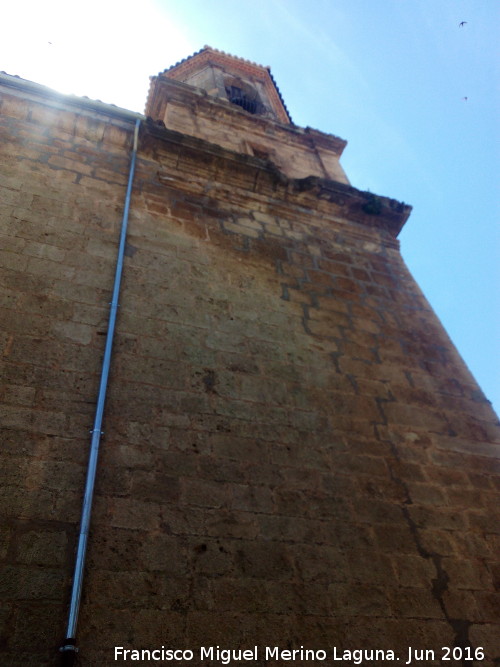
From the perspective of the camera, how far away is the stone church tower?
2350 mm

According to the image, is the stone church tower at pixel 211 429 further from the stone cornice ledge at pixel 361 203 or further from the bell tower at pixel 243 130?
the bell tower at pixel 243 130

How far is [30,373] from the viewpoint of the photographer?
293 cm

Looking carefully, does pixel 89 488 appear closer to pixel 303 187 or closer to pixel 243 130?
pixel 303 187

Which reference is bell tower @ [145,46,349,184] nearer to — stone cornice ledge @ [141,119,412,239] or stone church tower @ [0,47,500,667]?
stone cornice ledge @ [141,119,412,239]

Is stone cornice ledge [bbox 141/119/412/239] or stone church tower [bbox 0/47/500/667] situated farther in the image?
stone cornice ledge [bbox 141/119/412/239]

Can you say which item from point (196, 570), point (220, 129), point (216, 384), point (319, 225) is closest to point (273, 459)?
point (216, 384)

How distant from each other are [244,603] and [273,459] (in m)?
0.90

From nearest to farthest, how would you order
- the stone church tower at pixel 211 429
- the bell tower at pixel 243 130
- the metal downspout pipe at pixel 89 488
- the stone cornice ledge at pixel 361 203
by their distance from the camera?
the metal downspout pipe at pixel 89 488 → the stone church tower at pixel 211 429 → the stone cornice ledge at pixel 361 203 → the bell tower at pixel 243 130

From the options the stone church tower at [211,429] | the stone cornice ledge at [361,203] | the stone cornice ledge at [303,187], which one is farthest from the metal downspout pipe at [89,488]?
the stone cornice ledge at [361,203]

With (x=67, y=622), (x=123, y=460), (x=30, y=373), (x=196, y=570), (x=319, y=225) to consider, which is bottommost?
(x=67, y=622)

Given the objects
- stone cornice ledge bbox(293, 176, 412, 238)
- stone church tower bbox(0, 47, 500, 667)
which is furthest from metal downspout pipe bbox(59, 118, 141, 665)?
stone cornice ledge bbox(293, 176, 412, 238)

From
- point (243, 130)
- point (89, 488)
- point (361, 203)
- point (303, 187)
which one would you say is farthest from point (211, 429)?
point (243, 130)

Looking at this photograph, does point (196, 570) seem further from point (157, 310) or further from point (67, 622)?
point (157, 310)

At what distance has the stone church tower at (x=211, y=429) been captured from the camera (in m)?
2.35
